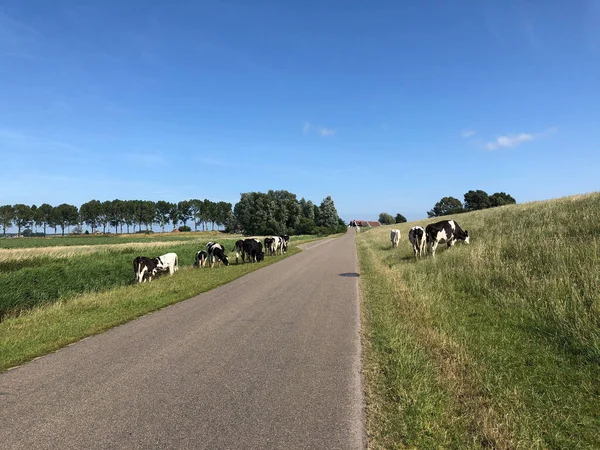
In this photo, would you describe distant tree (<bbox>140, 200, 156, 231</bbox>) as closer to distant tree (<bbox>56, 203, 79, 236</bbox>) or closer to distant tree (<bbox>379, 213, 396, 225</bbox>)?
distant tree (<bbox>56, 203, 79, 236</bbox>)

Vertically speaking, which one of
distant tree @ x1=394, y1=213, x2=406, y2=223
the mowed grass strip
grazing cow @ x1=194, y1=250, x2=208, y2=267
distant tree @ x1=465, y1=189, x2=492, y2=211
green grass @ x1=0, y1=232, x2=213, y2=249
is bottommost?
the mowed grass strip

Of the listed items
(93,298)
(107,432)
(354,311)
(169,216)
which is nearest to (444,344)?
(354,311)

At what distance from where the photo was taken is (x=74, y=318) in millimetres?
8742

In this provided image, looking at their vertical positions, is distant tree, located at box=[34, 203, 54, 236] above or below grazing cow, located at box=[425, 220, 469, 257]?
above

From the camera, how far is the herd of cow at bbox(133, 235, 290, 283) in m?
16.5

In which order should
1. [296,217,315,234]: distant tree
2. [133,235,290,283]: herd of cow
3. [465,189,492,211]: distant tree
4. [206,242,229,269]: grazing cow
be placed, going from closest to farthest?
1. [133,235,290,283]: herd of cow
2. [206,242,229,269]: grazing cow
3. [296,217,315,234]: distant tree
4. [465,189,492,211]: distant tree

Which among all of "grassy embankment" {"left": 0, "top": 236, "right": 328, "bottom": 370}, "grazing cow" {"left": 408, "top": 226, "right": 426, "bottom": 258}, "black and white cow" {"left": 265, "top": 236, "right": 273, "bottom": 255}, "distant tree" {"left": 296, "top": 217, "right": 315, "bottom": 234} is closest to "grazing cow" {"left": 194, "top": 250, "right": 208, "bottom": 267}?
"grassy embankment" {"left": 0, "top": 236, "right": 328, "bottom": 370}

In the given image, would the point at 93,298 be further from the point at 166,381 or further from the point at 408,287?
the point at 408,287

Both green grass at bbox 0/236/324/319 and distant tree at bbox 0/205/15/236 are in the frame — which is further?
distant tree at bbox 0/205/15/236

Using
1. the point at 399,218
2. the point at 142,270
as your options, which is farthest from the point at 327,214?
the point at 142,270

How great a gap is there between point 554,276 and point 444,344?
4899 millimetres

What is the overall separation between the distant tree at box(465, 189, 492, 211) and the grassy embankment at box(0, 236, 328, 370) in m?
127

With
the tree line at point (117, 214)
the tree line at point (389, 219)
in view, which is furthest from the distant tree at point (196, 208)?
the tree line at point (389, 219)

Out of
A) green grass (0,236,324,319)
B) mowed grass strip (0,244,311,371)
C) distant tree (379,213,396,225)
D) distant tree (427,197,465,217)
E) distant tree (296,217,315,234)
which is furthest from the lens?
distant tree (379,213,396,225)
